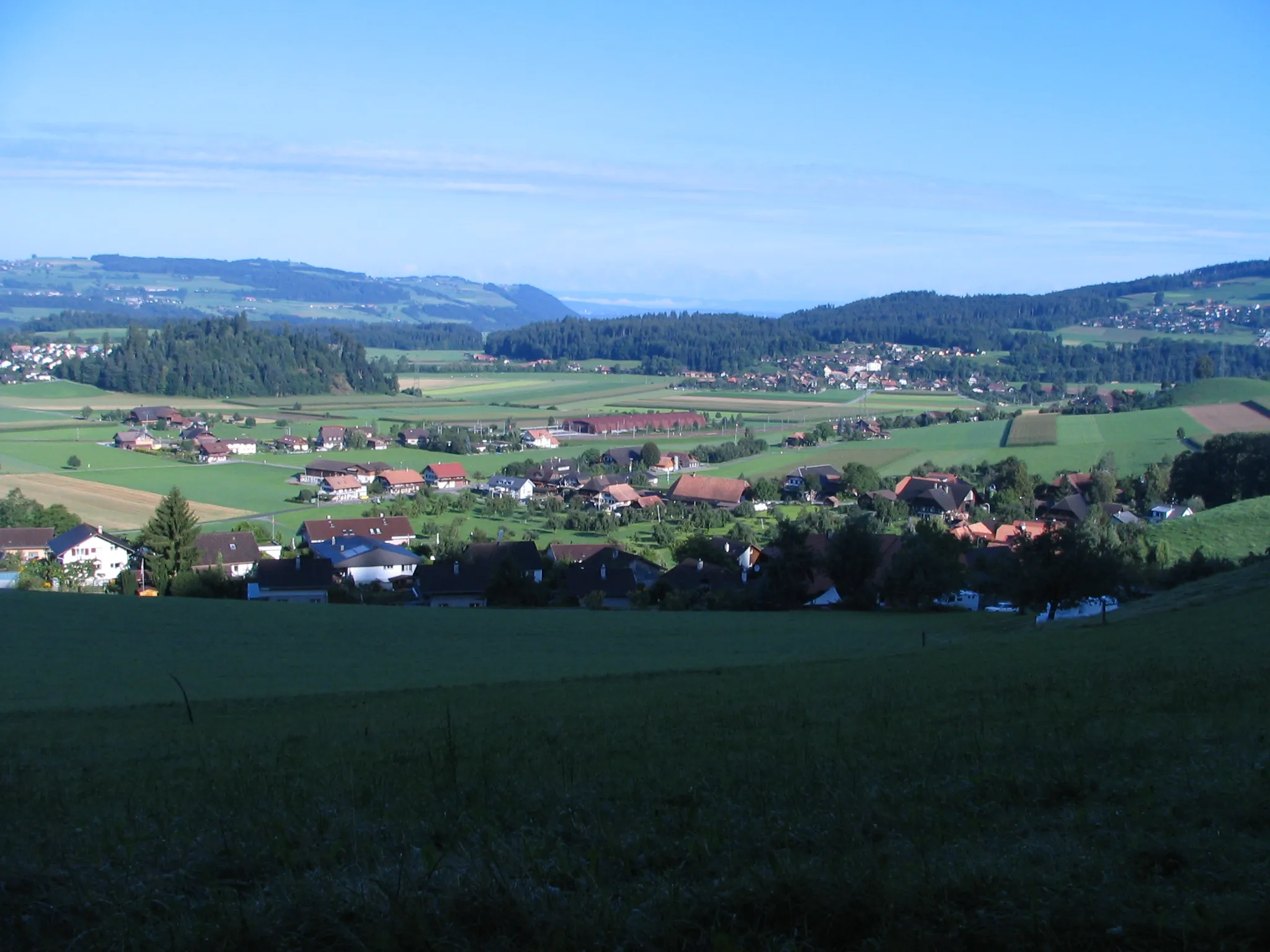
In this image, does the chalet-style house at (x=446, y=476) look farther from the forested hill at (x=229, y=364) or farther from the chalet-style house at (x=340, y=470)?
the forested hill at (x=229, y=364)

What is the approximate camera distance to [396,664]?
20.7 meters

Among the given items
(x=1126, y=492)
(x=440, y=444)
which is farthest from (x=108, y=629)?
(x=440, y=444)

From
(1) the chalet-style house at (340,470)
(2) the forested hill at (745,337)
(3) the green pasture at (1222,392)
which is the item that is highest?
(2) the forested hill at (745,337)

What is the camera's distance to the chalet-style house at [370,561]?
140 ft

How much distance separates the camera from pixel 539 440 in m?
88.4

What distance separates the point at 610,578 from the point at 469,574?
5.66 m

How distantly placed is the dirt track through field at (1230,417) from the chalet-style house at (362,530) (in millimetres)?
58756

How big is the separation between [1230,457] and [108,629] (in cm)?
5616

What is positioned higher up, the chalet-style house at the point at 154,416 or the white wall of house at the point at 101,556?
the chalet-style house at the point at 154,416

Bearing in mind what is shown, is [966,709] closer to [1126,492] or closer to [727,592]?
[727,592]

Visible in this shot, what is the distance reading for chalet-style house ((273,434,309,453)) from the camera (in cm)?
8300

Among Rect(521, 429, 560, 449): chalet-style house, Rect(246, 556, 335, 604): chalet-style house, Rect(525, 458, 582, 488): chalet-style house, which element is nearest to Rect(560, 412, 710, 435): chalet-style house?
Rect(521, 429, 560, 449): chalet-style house

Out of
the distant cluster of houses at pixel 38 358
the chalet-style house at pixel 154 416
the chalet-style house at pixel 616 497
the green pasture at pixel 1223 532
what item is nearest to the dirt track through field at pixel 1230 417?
the green pasture at pixel 1223 532

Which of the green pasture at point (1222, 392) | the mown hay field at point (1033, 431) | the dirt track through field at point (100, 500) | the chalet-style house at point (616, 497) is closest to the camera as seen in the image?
the dirt track through field at point (100, 500)
